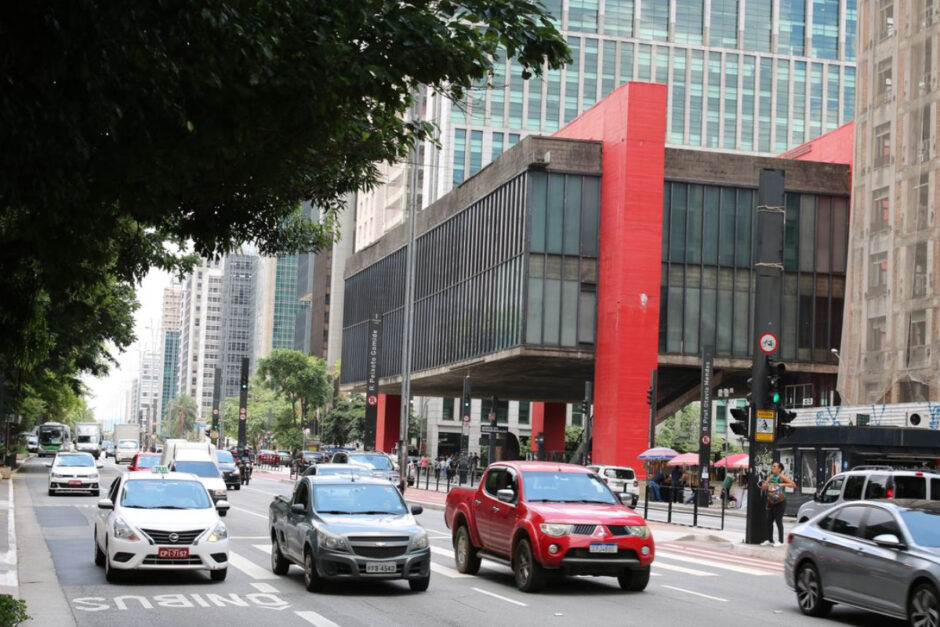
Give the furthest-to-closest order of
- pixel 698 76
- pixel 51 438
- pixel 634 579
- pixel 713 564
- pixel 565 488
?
pixel 698 76 → pixel 51 438 → pixel 713 564 → pixel 565 488 → pixel 634 579

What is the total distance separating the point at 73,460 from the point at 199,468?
1208cm

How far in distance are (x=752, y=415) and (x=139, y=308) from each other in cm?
2456

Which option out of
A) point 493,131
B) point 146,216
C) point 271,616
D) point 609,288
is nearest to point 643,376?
point 609,288

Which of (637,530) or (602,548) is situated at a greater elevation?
(637,530)

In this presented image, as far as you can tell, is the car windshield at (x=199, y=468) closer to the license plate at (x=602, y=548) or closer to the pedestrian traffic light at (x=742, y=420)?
the pedestrian traffic light at (x=742, y=420)

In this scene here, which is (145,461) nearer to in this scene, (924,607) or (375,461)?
(375,461)

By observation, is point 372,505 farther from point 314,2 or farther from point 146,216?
point 314,2

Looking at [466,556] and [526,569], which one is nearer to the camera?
[526,569]

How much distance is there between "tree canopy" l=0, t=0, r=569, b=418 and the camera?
7.52 m

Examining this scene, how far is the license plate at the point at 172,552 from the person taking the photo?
55.1 feet

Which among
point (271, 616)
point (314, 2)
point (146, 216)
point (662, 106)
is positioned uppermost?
point (662, 106)

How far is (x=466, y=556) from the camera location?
1916 cm

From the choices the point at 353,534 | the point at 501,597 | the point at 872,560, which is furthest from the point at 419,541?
the point at 872,560

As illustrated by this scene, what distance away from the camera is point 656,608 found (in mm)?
15383
